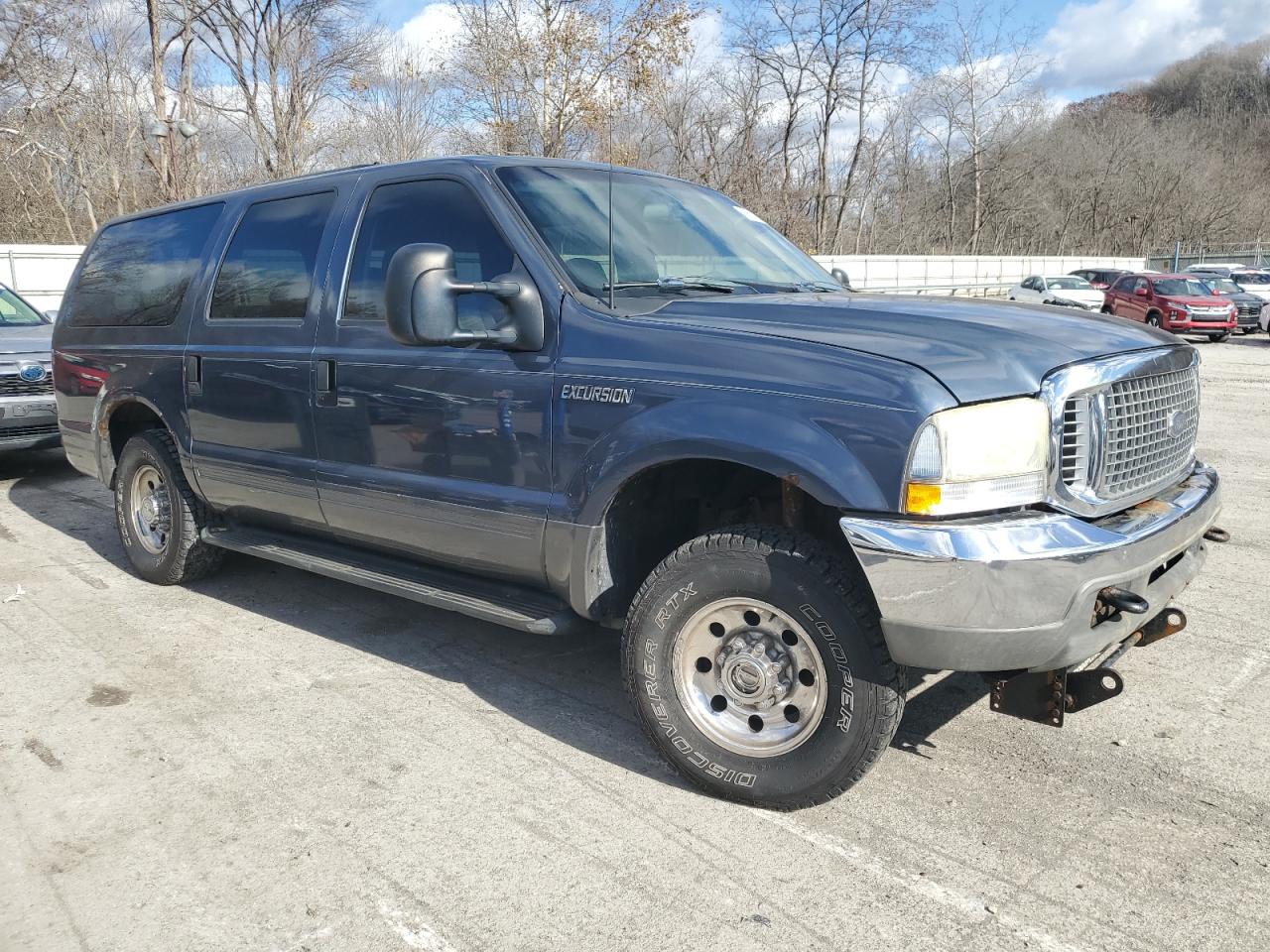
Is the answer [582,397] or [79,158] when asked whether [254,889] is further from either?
[79,158]

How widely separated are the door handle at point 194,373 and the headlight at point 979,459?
3599 millimetres

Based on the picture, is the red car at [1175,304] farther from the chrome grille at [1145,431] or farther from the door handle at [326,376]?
the door handle at [326,376]

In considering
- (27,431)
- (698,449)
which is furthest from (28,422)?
(698,449)

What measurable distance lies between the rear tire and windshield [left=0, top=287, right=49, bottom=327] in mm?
4675

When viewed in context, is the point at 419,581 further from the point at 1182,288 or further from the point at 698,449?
the point at 1182,288

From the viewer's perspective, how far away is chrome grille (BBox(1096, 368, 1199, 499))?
3018 millimetres

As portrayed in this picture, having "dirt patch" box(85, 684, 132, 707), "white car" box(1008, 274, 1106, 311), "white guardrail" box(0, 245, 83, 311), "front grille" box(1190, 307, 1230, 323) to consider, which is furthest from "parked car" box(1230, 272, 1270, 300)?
"dirt patch" box(85, 684, 132, 707)

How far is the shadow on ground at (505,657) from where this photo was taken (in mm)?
3781

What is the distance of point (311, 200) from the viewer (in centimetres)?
457

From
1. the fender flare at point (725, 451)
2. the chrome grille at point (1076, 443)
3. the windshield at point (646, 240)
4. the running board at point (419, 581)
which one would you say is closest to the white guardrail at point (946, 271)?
the windshield at point (646, 240)

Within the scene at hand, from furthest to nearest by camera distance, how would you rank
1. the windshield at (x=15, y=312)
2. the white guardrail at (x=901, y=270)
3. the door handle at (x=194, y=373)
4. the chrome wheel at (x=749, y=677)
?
1. the white guardrail at (x=901, y=270)
2. the windshield at (x=15, y=312)
3. the door handle at (x=194, y=373)
4. the chrome wheel at (x=749, y=677)

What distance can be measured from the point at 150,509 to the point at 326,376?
84.0 inches

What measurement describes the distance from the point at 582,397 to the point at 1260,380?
14.7 m

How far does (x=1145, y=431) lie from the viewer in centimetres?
321
